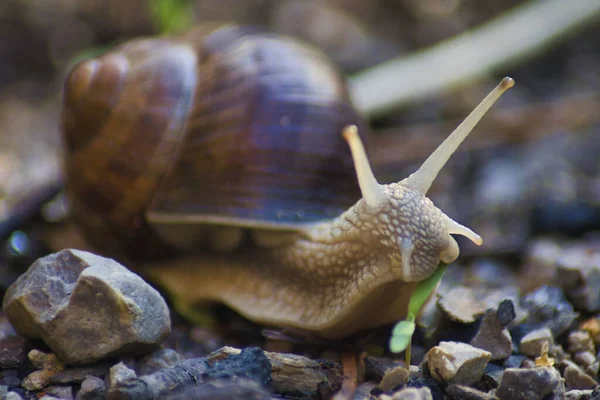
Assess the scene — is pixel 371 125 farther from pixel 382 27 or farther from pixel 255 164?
pixel 255 164

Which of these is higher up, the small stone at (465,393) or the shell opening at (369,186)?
the shell opening at (369,186)

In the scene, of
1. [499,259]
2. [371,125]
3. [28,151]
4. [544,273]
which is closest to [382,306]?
[544,273]

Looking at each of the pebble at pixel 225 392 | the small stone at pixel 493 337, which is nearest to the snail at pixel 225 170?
the small stone at pixel 493 337

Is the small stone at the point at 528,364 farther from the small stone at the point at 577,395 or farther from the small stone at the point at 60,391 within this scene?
the small stone at the point at 60,391

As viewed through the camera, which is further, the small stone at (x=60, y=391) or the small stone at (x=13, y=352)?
the small stone at (x=13, y=352)

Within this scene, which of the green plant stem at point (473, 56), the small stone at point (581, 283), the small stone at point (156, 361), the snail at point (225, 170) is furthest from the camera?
the green plant stem at point (473, 56)

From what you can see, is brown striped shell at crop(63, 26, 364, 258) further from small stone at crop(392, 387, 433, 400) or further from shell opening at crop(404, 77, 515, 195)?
small stone at crop(392, 387, 433, 400)

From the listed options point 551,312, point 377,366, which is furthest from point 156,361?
point 551,312

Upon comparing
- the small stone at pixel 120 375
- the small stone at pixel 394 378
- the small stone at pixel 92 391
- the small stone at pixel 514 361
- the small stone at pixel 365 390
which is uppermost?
the small stone at pixel 514 361
